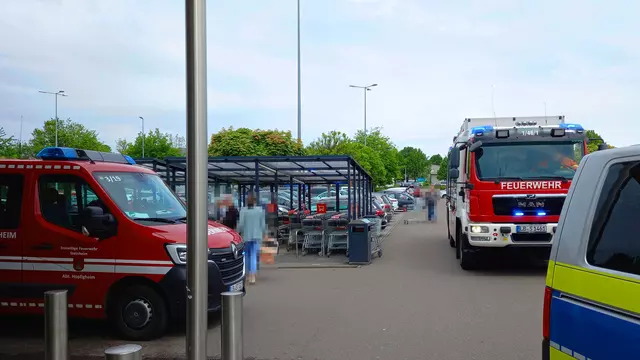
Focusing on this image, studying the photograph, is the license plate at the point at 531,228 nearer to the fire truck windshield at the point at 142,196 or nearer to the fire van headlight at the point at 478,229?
the fire van headlight at the point at 478,229

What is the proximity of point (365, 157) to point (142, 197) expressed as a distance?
38.9 metres

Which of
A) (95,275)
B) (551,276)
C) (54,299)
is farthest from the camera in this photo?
(95,275)

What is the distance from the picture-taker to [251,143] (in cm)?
2691

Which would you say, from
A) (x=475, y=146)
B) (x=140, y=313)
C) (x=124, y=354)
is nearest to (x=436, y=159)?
(x=475, y=146)

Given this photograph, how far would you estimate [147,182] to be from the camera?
8141 millimetres

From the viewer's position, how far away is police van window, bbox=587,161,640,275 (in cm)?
270

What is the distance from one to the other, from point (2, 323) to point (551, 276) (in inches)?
306

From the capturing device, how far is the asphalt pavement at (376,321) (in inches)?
259

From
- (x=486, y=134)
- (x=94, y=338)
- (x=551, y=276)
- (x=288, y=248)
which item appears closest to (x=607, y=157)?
(x=551, y=276)

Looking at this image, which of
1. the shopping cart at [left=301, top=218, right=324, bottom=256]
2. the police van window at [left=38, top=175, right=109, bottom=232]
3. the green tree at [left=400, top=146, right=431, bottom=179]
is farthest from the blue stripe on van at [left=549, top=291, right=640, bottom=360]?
the green tree at [left=400, top=146, right=431, bottom=179]

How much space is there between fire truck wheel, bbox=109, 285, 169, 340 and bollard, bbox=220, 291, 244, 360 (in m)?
2.75

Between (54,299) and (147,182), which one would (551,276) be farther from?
(147,182)

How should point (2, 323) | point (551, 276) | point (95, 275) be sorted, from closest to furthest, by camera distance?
1. point (551, 276)
2. point (95, 275)
3. point (2, 323)

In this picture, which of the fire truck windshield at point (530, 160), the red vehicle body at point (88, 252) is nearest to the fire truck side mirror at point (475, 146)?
the fire truck windshield at point (530, 160)
